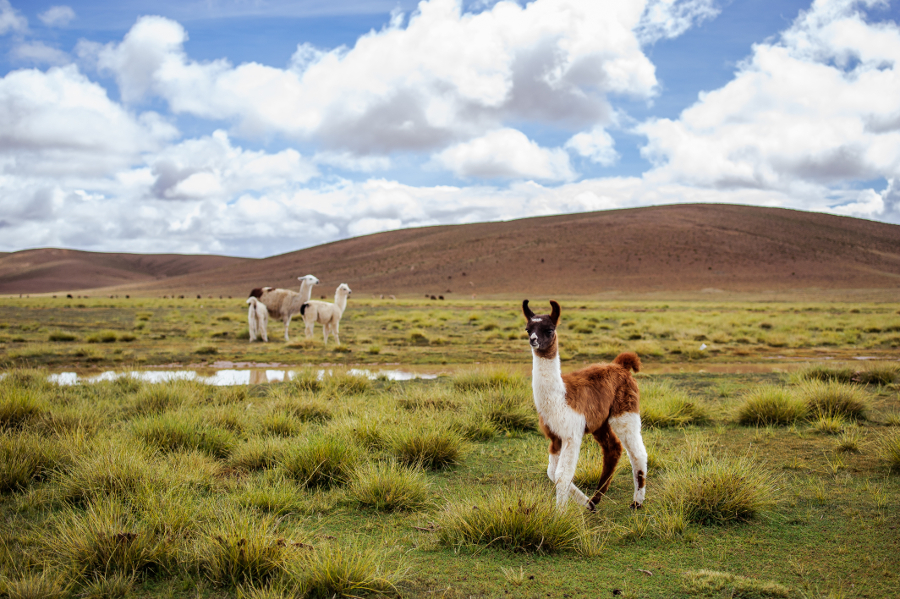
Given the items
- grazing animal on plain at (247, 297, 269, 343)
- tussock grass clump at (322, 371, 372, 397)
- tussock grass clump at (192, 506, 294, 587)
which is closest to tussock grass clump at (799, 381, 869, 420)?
tussock grass clump at (322, 371, 372, 397)

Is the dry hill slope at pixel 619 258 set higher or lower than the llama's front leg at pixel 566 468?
higher

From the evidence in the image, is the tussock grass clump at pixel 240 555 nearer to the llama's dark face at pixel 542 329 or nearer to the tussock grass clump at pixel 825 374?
the llama's dark face at pixel 542 329

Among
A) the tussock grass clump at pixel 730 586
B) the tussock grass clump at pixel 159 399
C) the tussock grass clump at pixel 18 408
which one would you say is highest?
the tussock grass clump at pixel 18 408

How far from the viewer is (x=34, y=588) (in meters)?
3.13

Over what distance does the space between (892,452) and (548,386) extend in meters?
3.83

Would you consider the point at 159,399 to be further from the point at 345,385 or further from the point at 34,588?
the point at 34,588

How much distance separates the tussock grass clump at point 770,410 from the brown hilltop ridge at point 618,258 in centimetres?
5966

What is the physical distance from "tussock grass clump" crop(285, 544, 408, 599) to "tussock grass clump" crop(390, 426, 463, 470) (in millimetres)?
2284

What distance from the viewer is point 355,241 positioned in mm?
122375

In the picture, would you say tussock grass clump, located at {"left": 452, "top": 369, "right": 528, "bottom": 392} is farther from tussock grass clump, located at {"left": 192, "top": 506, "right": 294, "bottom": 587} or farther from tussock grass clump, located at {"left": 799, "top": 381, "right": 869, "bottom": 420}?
tussock grass clump, located at {"left": 192, "top": 506, "right": 294, "bottom": 587}

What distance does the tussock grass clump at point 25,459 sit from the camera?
194 inches

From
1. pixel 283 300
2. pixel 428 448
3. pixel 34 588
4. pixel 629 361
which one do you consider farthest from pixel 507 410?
pixel 283 300

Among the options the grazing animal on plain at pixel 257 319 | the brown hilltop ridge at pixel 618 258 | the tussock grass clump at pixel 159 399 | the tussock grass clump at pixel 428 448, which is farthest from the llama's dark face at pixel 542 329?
the brown hilltop ridge at pixel 618 258

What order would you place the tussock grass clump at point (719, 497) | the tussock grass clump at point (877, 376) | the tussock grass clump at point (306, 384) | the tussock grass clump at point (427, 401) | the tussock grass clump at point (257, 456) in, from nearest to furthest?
the tussock grass clump at point (719, 497)
the tussock grass clump at point (257, 456)
the tussock grass clump at point (427, 401)
the tussock grass clump at point (306, 384)
the tussock grass clump at point (877, 376)
